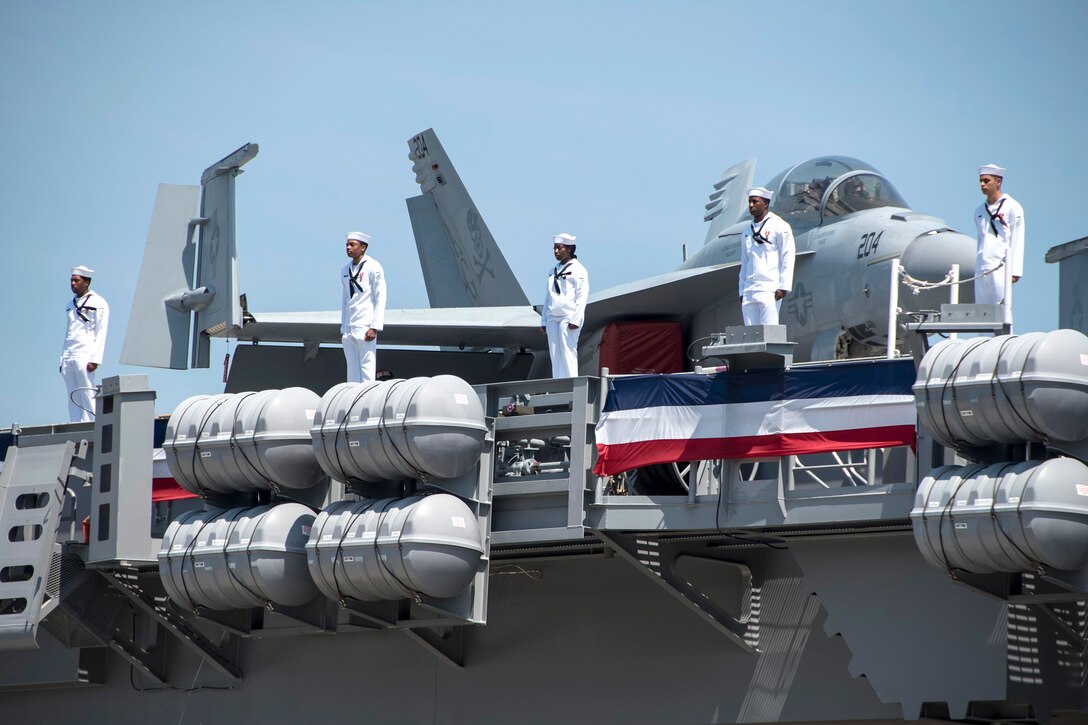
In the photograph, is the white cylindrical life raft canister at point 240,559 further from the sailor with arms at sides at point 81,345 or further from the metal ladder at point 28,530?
the sailor with arms at sides at point 81,345

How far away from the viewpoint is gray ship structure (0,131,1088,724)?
11852 mm

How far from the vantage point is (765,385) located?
13164 mm

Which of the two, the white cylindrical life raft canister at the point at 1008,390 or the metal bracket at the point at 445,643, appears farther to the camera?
the metal bracket at the point at 445,643

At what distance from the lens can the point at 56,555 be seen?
635 inches

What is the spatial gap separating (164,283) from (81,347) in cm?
128

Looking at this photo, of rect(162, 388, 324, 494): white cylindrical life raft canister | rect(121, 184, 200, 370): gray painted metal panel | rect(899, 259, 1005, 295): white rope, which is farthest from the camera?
rect(121, 184, 200, 370): gray painted metal panel

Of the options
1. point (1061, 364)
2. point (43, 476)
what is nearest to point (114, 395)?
point (43, 476)

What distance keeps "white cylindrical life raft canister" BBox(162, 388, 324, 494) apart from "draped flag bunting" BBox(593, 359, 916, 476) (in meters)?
2.88

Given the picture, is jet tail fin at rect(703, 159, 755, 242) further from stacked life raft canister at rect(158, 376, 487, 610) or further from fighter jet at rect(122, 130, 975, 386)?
stacked life raft canister at rect(158, 376, 487, 610)

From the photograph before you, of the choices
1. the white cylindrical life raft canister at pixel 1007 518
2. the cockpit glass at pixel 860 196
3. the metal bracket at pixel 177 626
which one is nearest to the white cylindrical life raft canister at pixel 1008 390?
the white cylindrical life raft canister at pixel 1007 518

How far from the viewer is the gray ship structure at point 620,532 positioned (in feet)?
38.9

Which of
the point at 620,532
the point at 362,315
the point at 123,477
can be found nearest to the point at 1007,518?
the point at 620,532

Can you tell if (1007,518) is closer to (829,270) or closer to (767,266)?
(767,266)

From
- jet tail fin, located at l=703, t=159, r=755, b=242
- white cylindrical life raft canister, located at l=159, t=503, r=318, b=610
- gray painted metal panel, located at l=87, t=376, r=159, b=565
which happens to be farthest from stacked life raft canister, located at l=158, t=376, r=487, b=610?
jet tail fin, located at l=703, t=159, r=755, b=242
